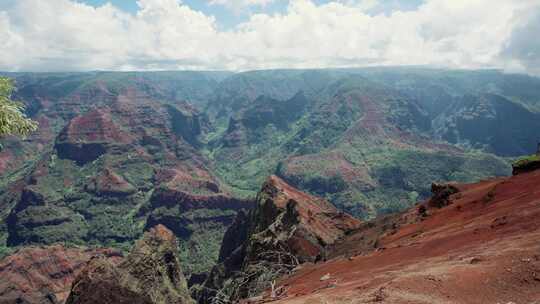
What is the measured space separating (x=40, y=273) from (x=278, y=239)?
111 meters

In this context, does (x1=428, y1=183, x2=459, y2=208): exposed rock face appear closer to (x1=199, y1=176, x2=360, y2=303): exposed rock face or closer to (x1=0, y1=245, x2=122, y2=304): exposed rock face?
(x1=199, y1=176, x2=360, y2=303): exposed rock face

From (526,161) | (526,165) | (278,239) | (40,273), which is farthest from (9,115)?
(40,273)

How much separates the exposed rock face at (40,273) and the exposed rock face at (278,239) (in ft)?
192

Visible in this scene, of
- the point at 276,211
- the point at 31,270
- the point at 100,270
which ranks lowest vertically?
the point at 31,270

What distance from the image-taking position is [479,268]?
16812mm

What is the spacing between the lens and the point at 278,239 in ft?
181

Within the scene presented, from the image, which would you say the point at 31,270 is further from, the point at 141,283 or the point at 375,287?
the point at 375,287

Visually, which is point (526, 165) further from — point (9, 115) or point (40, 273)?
point (40, 273)

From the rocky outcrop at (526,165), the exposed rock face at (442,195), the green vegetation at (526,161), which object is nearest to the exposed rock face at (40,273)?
the exposed rock face at (442,195)

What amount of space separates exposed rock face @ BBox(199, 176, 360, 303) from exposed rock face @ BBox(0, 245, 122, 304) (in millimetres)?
58550

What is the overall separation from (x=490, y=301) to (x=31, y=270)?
146 metres

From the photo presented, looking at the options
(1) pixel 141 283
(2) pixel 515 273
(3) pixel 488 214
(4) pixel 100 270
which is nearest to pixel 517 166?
(3) pixel 488 214

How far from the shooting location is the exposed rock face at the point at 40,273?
115044 mm

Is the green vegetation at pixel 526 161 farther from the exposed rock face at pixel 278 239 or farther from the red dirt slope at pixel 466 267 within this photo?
the exposed rock face at pixel 278 239
